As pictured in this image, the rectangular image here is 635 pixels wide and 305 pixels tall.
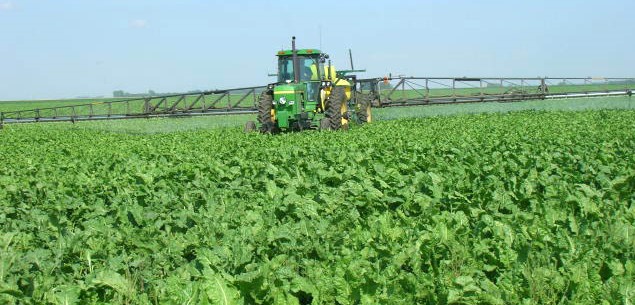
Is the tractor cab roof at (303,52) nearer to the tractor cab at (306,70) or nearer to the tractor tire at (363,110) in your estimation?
the tractor cab at (306,70)

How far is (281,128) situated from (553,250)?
14.4m

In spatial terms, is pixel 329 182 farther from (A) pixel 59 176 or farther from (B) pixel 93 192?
(A) pixel 59 176

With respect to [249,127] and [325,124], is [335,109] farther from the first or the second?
[249,127]

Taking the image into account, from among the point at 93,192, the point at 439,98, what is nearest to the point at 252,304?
the point at 93,192

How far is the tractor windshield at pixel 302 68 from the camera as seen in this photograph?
57.7 ft

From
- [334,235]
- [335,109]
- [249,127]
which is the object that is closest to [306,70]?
[335,109]

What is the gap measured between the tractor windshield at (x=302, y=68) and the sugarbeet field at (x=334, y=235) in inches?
355

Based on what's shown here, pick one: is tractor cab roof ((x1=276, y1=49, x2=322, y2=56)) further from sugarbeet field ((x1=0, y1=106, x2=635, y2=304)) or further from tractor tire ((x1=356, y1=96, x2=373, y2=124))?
sugarbeet field ((x1=0, y1=106, x2=635, y2=304))

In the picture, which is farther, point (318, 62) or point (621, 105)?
point (621, 105)

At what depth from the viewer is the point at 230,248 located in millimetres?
4324

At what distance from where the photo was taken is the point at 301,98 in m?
17.3

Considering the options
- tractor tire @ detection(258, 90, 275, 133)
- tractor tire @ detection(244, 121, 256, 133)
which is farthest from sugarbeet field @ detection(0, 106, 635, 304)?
tractor tire @ detection(244, 121, 256, 133)

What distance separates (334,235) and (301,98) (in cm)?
1275

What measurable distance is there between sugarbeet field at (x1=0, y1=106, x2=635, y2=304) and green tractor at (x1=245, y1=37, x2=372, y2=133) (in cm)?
829
